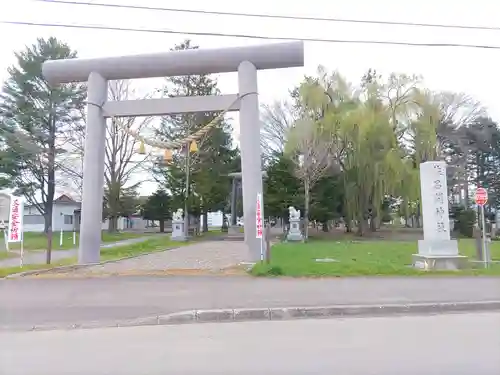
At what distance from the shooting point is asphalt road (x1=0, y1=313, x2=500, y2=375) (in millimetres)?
4867

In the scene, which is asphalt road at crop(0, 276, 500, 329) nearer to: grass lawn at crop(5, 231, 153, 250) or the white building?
grass lawn at crop(5, 231, 153, 250)

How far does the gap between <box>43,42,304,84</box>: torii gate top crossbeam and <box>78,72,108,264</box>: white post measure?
757mm

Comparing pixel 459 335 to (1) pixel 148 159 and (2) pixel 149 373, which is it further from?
(1) pixel 148 159

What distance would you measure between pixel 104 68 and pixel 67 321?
9.51m

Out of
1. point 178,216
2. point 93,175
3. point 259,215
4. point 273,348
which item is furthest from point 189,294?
point 178,216

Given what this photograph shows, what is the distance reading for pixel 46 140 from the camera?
3725 cm

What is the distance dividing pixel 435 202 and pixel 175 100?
27.7 feet

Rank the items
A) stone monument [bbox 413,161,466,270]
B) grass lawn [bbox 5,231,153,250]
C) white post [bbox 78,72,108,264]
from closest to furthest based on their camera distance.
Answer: stone monument [bbox 413,161,466,270] < white post [bbox 78,72,108,264] < grass lawn [bbox 5,231,153,250]

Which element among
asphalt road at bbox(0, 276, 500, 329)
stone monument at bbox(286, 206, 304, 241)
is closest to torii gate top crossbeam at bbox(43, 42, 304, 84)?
asphalt road at bbox(0, 276, 500, 329)

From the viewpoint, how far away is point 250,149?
14297mm

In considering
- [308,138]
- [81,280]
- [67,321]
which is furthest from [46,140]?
[67,321]

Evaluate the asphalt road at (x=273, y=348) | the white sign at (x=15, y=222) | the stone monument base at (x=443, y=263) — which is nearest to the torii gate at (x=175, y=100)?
the white sign at (x=15, y=222)

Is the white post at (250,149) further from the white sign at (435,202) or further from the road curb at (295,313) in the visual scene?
the road curb at (295,313)

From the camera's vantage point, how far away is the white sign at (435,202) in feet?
44.5
